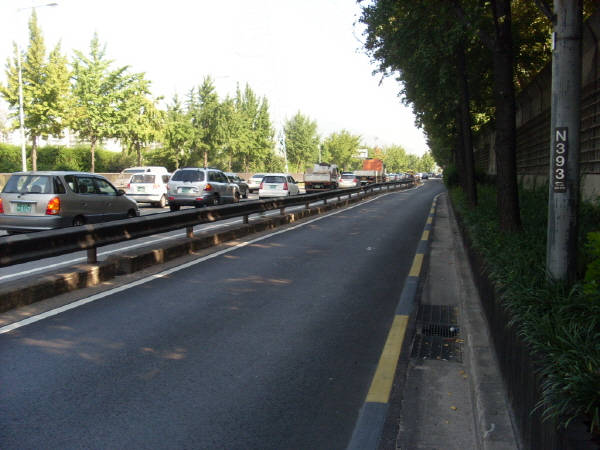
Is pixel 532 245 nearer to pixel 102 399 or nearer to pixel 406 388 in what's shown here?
pixel 406 388

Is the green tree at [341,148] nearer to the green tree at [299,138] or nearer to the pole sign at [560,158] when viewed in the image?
the green tree at [299,138]

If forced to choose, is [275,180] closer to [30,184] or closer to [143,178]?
[143,178]

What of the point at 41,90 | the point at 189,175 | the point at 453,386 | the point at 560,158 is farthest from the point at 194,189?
the point at 41,90

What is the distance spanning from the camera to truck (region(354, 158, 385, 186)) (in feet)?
214

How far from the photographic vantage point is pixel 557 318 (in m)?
3.57

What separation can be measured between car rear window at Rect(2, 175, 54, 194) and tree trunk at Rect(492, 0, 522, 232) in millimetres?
10152

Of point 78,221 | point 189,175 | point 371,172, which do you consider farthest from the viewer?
point 371,172

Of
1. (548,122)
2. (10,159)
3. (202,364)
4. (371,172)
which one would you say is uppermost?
(10,159)

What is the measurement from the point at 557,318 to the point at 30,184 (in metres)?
12.8

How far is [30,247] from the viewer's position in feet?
23.7

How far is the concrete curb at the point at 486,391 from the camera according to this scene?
11.3 ft

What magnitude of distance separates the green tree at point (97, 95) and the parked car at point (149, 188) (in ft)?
61.1

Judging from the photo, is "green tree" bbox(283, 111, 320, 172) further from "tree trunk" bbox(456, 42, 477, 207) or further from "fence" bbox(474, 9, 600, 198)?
"tree trunk" bbox(456, 42, 477, 207)

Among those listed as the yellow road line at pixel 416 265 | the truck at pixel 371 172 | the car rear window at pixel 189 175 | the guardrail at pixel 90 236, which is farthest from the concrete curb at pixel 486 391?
the truck at pixel 371 172
